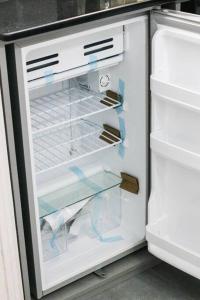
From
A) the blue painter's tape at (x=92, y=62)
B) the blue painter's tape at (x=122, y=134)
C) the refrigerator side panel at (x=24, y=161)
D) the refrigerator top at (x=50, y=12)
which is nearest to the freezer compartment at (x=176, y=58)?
the refrigerator top at (x=50, y=12)

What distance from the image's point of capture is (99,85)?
229cm

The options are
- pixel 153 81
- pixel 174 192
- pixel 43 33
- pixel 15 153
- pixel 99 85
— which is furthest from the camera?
pixel 99 85

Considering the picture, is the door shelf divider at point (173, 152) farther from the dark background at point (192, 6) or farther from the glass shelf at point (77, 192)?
the dark background at point (192, 6)

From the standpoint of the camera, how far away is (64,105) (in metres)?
2.35

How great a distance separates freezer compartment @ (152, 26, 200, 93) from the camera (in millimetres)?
1886

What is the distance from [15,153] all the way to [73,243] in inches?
25.4

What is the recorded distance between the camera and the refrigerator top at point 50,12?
1679 mm

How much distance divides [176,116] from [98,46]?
1.19ft

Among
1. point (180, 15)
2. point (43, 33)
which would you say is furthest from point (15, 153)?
point (180, 15)

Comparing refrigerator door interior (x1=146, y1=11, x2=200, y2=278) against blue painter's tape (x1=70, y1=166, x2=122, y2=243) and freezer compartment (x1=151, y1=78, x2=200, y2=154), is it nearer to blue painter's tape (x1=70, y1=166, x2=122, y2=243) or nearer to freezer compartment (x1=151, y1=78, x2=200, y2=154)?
freezer compartment (x1=151, y1=78, x2=200, y2=154)

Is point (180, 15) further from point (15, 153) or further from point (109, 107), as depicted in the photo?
point (15, 153)

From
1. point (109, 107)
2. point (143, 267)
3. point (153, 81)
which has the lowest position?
point (143, 267)


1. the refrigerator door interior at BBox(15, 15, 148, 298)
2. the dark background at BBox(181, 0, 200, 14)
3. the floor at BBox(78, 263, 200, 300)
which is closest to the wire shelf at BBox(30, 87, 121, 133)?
the refrigerator door interior at BBox(15, 15, 148, 298)

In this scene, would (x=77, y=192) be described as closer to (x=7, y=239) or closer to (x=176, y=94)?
(x=7, y=239)
